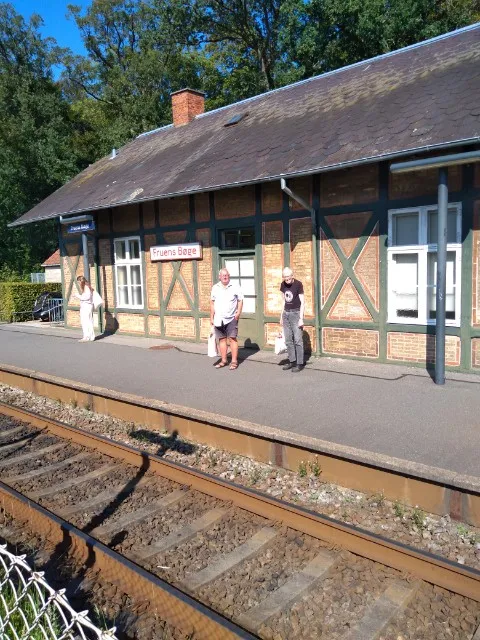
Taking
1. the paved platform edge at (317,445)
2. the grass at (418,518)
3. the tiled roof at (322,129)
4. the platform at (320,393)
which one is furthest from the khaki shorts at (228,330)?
the grass at (418,518)

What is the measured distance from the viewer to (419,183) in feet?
27.3

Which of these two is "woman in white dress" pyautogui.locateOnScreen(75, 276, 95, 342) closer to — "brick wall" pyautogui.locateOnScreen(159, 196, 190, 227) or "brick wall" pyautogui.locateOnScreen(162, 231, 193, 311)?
"brick wall" pyautogui.locateOnScreen(162, 231, 193, 311)

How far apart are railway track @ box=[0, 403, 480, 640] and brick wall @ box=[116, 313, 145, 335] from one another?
8056 mm

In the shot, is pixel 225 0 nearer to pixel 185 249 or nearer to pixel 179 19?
pixel 179 19

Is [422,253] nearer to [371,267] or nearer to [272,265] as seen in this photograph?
[371,267]

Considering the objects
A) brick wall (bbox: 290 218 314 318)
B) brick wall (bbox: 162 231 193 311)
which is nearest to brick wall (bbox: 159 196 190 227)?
brick wall (bbox: 162 231 193 311)

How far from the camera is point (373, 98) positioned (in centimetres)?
1017

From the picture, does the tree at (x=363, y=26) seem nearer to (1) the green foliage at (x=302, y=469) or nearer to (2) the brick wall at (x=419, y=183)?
(2) the brick wall at (x=419, y=183)

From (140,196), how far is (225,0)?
2270 cm

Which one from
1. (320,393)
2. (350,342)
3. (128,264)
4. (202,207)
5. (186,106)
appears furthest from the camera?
(186,106)

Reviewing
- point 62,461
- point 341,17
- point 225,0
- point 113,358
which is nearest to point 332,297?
point 113,358

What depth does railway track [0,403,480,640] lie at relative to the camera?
314cm

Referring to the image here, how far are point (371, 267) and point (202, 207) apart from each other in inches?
167

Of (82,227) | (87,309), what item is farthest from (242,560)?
(82,227)
